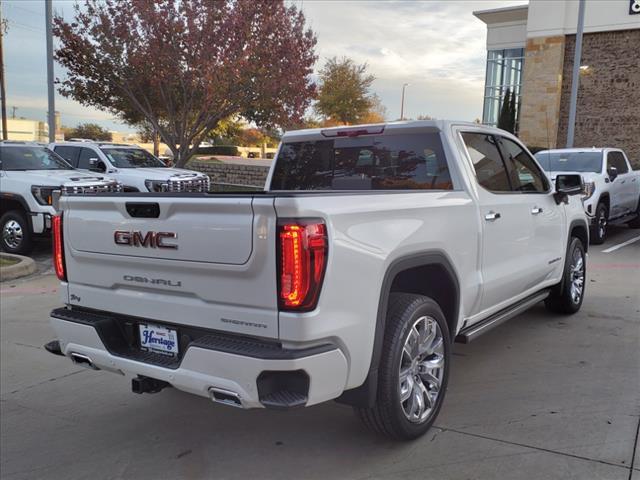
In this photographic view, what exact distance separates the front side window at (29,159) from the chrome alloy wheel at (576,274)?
30.7 ft

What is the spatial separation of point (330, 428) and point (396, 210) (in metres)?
1.52

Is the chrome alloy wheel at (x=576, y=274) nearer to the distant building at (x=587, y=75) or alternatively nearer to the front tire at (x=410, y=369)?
the front tire at (x=410, y=369)

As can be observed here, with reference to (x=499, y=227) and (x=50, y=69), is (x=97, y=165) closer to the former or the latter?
(x=50, y=69)

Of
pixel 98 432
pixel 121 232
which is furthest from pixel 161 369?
pixel 98 432

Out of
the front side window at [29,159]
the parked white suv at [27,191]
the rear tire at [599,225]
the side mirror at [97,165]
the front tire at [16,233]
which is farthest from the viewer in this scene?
the side mirror at [97,165]

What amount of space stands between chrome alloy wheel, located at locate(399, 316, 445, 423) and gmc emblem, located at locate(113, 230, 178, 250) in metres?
1.42

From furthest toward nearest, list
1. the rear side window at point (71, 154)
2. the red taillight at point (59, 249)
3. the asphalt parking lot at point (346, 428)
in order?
the rear side window at point (71, 154) < the red taillight at point (59, 249) < the asphalt parking lot at point (346, 428)

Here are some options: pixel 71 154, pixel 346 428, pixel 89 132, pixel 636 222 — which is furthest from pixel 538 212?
pixel 89 132

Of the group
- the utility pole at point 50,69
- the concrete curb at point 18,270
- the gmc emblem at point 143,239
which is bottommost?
Result: the concrete curb at point 18,270

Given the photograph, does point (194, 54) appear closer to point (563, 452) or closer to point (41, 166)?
point (41, 166)

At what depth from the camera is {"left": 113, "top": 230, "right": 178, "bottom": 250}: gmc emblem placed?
300 centimetres

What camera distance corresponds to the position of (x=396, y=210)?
3.22 metres

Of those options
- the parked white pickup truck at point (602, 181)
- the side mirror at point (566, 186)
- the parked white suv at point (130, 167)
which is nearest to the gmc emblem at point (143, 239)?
the side mirror at point (566, 186)

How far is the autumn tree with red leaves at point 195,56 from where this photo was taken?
16375mm
